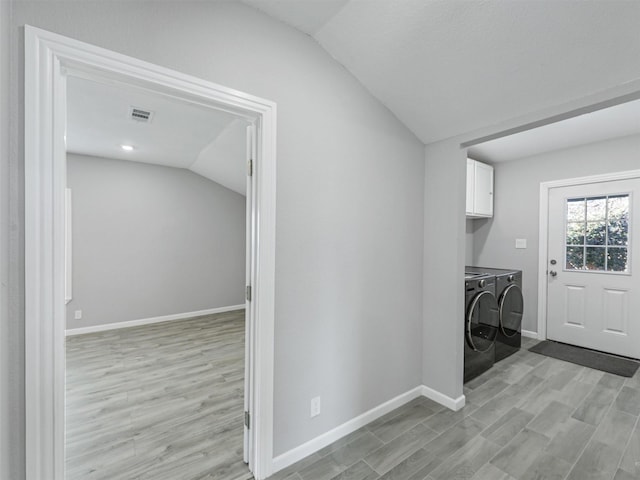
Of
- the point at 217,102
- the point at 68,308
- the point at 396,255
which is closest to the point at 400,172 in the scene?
the point at 396,255

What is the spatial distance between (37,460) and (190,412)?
126cm

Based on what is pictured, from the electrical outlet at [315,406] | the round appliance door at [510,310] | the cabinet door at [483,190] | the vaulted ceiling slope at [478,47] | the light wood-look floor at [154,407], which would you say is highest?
the vaulted ceiling slope at [478,47]

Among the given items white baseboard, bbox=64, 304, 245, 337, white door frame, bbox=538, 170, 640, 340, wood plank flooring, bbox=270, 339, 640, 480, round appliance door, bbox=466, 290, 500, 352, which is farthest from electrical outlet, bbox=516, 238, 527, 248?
white baseboard, bbox=64, 304, 245, 337

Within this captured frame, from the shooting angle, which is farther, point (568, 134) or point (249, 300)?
point (568, 134)

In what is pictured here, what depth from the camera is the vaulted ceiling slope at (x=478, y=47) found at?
129cm

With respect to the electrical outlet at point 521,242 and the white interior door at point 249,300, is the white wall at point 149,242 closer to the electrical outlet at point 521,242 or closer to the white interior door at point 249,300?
the white interior door at point 249,300

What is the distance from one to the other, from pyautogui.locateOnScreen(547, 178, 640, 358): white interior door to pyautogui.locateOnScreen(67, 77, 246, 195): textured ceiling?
3.98 meters

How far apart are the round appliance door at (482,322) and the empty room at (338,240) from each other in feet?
0.08

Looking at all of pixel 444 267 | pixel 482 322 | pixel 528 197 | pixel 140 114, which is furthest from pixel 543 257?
pixel 140 114

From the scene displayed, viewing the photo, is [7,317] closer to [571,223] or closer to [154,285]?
[154,285]

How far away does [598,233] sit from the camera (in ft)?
10.9

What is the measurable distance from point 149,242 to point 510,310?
16.3ft

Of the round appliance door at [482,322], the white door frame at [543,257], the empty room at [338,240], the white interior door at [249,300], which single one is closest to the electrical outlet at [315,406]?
the empty room at [338,240]

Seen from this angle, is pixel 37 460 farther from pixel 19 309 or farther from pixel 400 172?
pixel 400 172
